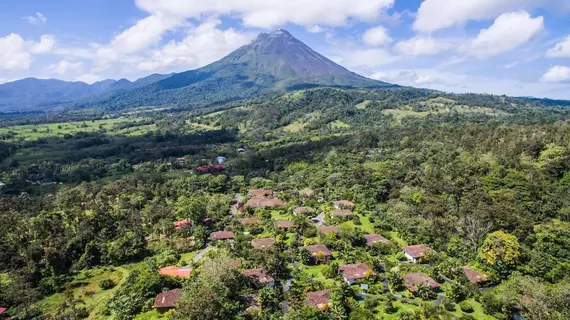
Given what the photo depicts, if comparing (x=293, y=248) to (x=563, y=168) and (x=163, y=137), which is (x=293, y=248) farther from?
(x=163, y=137)

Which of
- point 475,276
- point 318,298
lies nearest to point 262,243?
point 318,298

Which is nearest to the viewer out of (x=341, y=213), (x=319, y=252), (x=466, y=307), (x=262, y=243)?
(x=466, y=307)

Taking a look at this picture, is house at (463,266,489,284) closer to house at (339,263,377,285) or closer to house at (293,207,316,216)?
house at (339,263,377,285)

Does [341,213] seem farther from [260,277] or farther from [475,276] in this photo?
[260,277]

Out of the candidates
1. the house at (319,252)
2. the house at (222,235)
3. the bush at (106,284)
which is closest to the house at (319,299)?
the house at (319,252)

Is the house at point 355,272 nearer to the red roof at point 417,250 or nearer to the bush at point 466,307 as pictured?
the red roof at point 417,250

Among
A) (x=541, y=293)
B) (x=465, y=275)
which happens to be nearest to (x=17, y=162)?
(x=465, y=275)

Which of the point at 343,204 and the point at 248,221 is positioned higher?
the point at 343,204

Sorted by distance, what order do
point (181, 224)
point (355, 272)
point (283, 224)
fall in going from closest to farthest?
point (355, 272) < point (283, 224) < point (181, 224)
